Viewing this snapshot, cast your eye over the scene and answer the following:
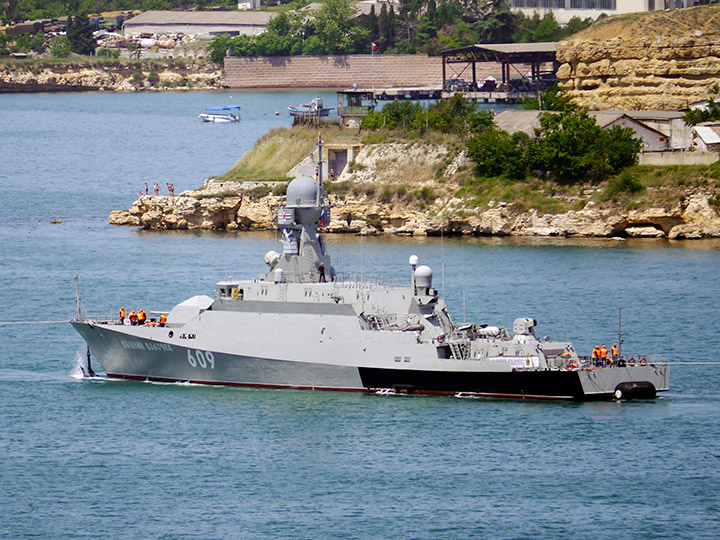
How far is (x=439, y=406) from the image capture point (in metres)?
42.2

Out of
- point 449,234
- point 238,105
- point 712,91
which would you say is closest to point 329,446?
point 449,234

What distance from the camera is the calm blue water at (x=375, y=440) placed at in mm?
34219

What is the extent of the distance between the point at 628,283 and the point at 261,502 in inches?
1156

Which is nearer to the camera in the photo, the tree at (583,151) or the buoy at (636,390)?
the buoy at (636,390)

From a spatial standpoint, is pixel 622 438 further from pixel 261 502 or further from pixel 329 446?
pixel 261 502

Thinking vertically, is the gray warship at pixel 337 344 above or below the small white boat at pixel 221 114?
below

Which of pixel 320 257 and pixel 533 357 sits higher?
pixel 320 257

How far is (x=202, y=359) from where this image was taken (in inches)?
1781

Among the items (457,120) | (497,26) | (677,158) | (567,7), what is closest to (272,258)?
(677,158)

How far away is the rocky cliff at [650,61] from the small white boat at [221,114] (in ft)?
221

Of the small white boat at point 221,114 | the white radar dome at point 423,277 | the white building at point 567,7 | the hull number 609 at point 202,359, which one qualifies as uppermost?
the white building at point 567,7

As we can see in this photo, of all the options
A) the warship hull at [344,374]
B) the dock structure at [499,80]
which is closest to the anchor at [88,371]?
the warship hull at [344,374]

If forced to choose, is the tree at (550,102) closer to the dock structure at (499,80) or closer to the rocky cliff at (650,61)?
the rocky cliff at (650,61)

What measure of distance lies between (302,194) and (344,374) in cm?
660
